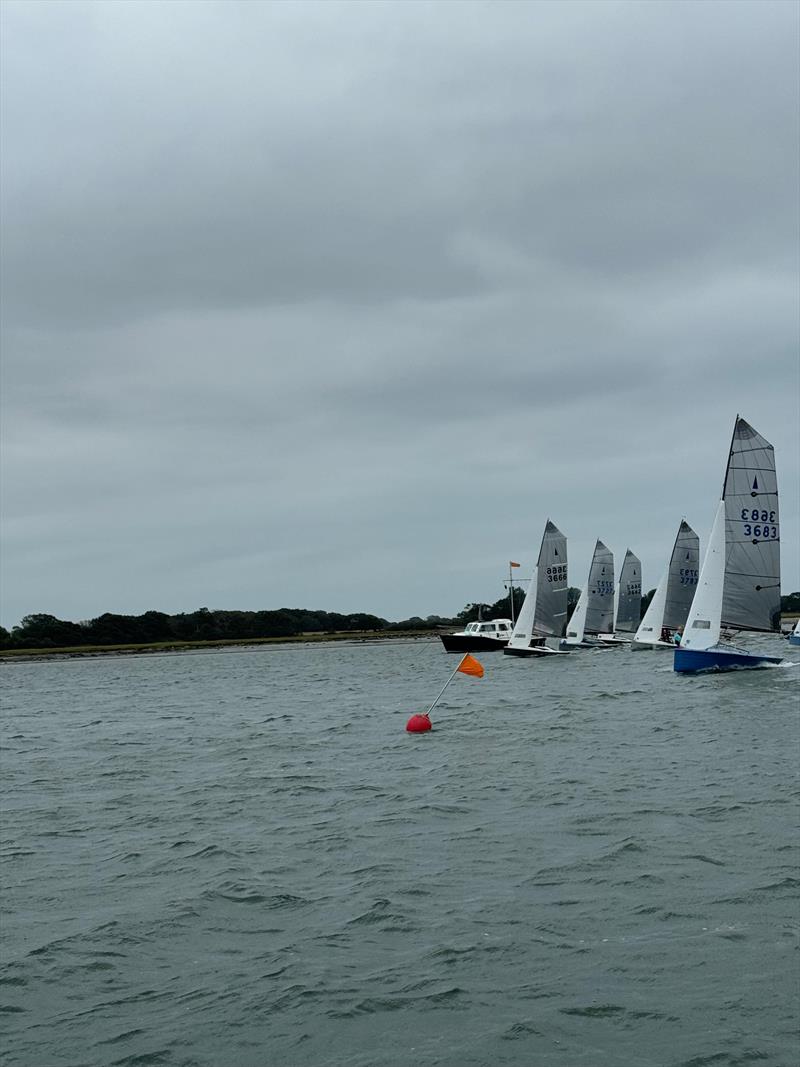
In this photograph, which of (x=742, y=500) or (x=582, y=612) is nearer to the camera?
(x=742, y=500)

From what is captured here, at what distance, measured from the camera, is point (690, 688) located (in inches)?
1678

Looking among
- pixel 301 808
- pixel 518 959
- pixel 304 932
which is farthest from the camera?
pixel 301 808

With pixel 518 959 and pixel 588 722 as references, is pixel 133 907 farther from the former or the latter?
pixel 588 722

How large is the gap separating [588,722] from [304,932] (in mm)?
21547

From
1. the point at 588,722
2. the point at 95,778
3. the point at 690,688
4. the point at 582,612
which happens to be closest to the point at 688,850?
the point at 95,778

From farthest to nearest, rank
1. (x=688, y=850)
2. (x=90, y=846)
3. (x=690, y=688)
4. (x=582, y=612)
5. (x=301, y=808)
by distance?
(x=582, y=612)
(x=690, y=688)
(x=301, y=808)
(x=90, y=846)
(x=688, y=850)

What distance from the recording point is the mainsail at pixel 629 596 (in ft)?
338

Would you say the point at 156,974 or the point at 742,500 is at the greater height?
the point at 742,500

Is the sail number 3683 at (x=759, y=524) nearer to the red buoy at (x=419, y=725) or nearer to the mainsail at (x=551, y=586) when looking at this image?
the red buoy at (x=419, y=725)

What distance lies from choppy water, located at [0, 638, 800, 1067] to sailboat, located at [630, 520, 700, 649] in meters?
49.6

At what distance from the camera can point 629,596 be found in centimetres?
10438

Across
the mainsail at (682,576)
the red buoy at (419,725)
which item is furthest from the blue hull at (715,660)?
the mainsail at (682,576)

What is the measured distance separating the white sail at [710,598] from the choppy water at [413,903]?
20.1 metres

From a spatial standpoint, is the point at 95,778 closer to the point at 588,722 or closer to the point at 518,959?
the point at 588,722
